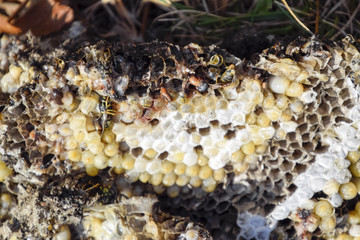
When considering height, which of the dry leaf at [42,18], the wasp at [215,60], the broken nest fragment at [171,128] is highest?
the wasp at [215,60]

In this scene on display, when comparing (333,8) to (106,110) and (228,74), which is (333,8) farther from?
(106,110)

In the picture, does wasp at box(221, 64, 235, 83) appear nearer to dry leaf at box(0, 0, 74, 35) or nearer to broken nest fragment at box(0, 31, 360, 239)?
broken nest fragment at box(0, 31, 360, 239)

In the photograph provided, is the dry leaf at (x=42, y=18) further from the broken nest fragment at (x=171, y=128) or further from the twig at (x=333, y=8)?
the twig at (x=333, y=8)

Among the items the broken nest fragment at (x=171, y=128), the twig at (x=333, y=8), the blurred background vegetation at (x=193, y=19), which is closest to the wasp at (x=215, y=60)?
the broken nest fragment at (x=171, y=128)

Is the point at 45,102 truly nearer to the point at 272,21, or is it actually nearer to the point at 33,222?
the point at 33,222

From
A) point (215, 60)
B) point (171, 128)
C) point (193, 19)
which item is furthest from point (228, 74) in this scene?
point (193, 19)

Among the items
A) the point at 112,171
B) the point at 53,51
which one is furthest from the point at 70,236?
the point at 53,51

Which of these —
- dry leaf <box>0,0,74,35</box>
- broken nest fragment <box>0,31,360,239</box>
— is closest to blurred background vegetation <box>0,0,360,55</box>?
dry leaf <box>0,0,74,35</box>
